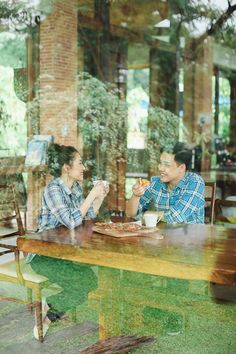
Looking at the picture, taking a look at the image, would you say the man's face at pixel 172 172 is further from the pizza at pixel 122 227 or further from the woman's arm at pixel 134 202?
the pizza at pixel 122 227

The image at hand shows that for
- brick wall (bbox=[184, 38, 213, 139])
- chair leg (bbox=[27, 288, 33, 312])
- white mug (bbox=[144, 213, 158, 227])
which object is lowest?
chair leg (bbox=[27, 288, 33, 312])

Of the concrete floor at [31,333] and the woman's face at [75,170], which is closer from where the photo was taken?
the concrete floor at [31,333]

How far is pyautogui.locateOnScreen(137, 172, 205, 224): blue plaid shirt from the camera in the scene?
2816 mm

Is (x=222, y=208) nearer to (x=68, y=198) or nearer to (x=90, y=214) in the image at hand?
(x=90, y=214)

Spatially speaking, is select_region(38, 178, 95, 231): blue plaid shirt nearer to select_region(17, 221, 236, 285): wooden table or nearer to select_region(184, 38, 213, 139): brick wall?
select_region(17, 221, 236, 285): wooden table

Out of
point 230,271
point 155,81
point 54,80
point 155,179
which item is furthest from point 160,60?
point 230,271

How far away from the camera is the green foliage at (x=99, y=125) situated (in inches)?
265

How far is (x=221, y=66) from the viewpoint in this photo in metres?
10.5

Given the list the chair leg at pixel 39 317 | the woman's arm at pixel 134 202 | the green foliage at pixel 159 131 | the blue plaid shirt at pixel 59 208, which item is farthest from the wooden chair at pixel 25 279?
the green foliage at pixel 159 131

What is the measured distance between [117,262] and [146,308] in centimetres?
64

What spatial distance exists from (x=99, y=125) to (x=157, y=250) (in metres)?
5.07

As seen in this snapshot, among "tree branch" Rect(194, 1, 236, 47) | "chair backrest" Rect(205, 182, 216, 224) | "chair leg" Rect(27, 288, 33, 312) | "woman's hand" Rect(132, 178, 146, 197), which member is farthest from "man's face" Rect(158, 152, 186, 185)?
"tree branch" Rect(194, 1, 236, 47)

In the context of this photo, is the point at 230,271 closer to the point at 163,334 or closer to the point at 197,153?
the point at 163,334

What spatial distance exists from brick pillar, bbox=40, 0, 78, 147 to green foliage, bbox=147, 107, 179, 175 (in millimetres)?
1775
